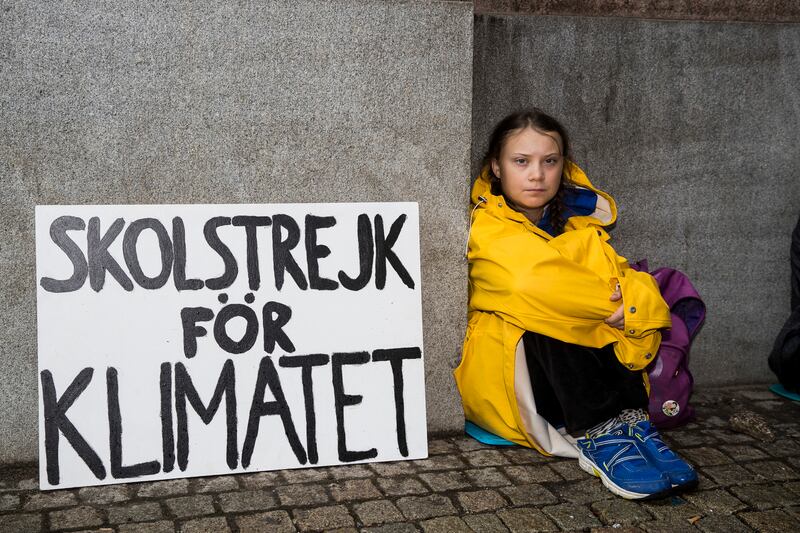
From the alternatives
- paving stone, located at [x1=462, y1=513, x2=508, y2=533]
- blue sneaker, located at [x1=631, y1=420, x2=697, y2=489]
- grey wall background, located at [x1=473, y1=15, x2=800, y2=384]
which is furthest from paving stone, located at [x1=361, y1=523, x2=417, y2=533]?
grey wall background, located at [x1=473, y1=15, x2=800, y2=384]

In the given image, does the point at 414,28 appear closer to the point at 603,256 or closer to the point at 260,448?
the point at 603,256

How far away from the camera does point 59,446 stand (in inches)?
128

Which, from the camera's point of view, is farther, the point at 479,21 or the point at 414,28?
the point at 479,21

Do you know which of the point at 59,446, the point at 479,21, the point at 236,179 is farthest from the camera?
the point at 479,21

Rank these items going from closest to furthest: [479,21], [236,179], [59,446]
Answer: [59,446] → [236,179] → [479,21]

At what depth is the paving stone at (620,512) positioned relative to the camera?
10.2ft

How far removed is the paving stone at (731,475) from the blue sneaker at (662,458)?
13 cm

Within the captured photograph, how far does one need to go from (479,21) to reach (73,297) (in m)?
2.24

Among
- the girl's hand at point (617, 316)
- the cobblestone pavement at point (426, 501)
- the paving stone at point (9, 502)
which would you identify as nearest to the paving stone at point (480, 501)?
the cobblestone pavement at point (426, 501)

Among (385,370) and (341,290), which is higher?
(341,290)

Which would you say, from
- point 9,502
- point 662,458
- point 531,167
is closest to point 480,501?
point 662,458

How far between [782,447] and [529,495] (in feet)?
4.43

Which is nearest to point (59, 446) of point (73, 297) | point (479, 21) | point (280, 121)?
point (73, 297)

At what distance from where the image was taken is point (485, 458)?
3.63 metres
